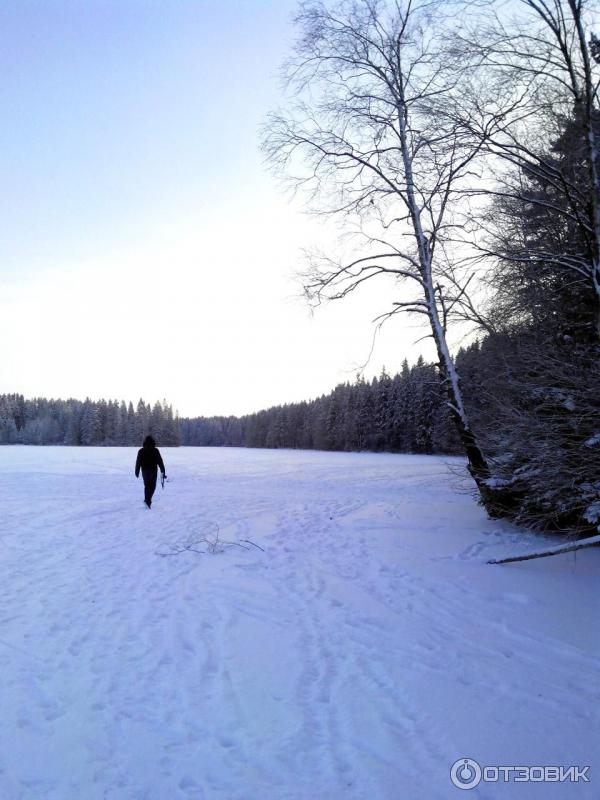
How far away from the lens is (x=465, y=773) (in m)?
2.48

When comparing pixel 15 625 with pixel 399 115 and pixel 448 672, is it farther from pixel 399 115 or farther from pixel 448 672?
pixel 399 115

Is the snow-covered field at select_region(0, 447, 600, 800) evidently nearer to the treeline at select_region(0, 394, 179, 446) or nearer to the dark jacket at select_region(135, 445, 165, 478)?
the dark jacket at select_region(135, 445, 165, 478)

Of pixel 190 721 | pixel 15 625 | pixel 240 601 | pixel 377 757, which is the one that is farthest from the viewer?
pixel 240 601

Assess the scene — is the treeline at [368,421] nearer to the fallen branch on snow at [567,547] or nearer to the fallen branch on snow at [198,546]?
the fallen branch on snow at [198,546]

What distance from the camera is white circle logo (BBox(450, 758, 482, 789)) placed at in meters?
2.40

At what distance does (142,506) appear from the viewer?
12.5m

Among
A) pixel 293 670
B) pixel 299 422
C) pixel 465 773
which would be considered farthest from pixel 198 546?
pixel 299 422

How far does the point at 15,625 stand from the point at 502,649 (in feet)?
16.0

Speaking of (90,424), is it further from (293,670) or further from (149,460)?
(293,670)

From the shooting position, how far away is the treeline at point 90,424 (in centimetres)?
9025

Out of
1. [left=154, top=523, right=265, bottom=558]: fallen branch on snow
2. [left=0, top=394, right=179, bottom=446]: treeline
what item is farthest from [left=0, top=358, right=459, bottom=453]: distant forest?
[left=154, top=523, right=265, bottom=558]: fallen branch on snow

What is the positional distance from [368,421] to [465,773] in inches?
2609

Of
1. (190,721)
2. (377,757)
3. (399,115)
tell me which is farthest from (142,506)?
(399,115)

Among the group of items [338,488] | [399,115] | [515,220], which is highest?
[399,115]
